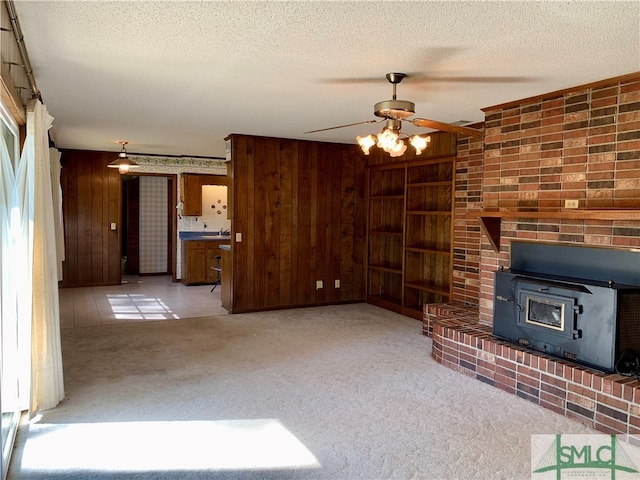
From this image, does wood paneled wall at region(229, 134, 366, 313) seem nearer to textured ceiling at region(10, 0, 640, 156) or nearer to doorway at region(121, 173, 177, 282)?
textured ceiling at region(10, 0, 640, 156)

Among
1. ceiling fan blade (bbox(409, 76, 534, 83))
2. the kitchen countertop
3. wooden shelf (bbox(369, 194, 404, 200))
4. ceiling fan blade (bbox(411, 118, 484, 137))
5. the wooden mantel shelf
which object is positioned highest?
ceiling fan blade (bbox(409, 76, 534, 83))

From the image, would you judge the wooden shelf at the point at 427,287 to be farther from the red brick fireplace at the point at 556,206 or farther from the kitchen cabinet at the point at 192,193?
the kitchen cabinet at the point at 192,193

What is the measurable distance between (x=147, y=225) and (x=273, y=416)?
7.80 metres

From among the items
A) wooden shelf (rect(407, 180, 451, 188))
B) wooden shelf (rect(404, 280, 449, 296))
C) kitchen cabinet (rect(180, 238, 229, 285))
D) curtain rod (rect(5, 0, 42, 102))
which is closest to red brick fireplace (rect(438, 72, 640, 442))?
wooden shelf (rect(404, 280, 449, 296))

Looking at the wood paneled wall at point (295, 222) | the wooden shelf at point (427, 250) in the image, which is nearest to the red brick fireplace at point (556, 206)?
the wooden shelf at point (427, 250)

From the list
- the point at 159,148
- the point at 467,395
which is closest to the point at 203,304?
the point at 159,148

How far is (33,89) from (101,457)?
8.20 feet

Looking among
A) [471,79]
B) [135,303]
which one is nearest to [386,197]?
[471,79]

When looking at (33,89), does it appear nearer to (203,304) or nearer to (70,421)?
(70,421)

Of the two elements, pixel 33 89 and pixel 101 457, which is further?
pixel 33 89

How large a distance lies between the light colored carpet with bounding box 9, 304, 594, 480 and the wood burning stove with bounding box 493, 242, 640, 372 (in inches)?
18.5

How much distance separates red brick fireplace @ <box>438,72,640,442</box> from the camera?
318 centimetres

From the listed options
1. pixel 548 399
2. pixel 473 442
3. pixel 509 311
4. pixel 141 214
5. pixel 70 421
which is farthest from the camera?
pixel 141 214

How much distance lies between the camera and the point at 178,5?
2297 mm
